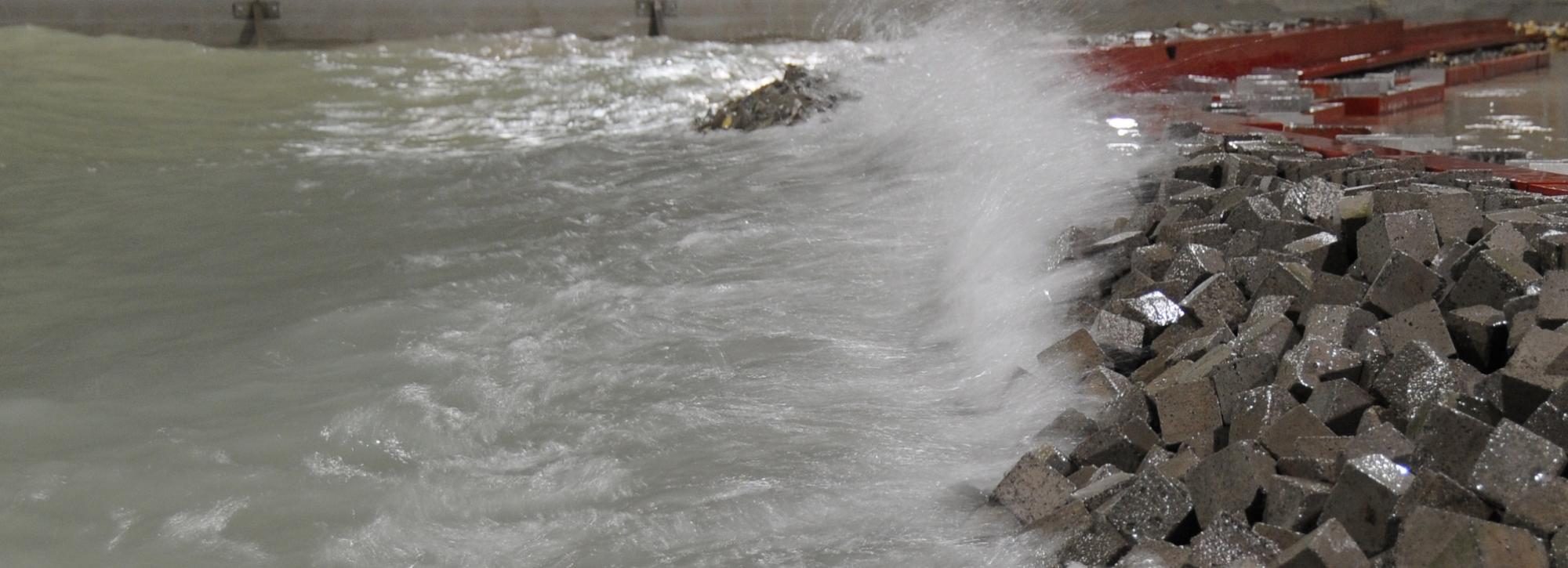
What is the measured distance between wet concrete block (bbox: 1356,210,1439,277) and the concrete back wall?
26.9 ft

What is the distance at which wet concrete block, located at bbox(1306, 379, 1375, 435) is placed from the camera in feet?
5.97

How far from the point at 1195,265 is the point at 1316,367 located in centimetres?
66

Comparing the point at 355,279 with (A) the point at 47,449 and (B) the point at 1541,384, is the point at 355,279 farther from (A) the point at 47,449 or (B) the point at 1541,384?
(B) the point at 1541,384

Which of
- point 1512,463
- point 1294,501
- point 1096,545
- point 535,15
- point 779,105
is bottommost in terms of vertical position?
point 1096,545

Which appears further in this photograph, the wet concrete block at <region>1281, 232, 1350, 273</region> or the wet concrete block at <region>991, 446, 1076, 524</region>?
the wet concrete block at <region>1281, 232, 1350, 273</region>

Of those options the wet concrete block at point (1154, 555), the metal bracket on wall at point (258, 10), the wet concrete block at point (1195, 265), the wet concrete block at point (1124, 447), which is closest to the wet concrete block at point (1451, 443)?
the wet concrete block at point (1154, 555)

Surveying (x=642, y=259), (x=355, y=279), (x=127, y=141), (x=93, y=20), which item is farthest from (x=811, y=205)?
(x=93, y=20)

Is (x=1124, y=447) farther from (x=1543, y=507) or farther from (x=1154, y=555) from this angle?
(x=1543, y=507)

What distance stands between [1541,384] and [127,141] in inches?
299

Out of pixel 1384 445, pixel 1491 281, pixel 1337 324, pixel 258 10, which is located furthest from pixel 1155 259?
pixel 258 10

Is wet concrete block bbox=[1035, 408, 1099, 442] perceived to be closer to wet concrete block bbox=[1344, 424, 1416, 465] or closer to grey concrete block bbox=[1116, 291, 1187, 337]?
grey concrete block bbox=[1116, 291, 1187, 337]

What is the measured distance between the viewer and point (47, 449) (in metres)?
2.57

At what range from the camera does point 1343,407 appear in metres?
1.82

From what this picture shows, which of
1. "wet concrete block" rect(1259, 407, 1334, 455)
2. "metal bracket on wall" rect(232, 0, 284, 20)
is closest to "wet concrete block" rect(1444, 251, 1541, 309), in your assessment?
"wet concrete block" rect(1259, 407, 1334, 455)
